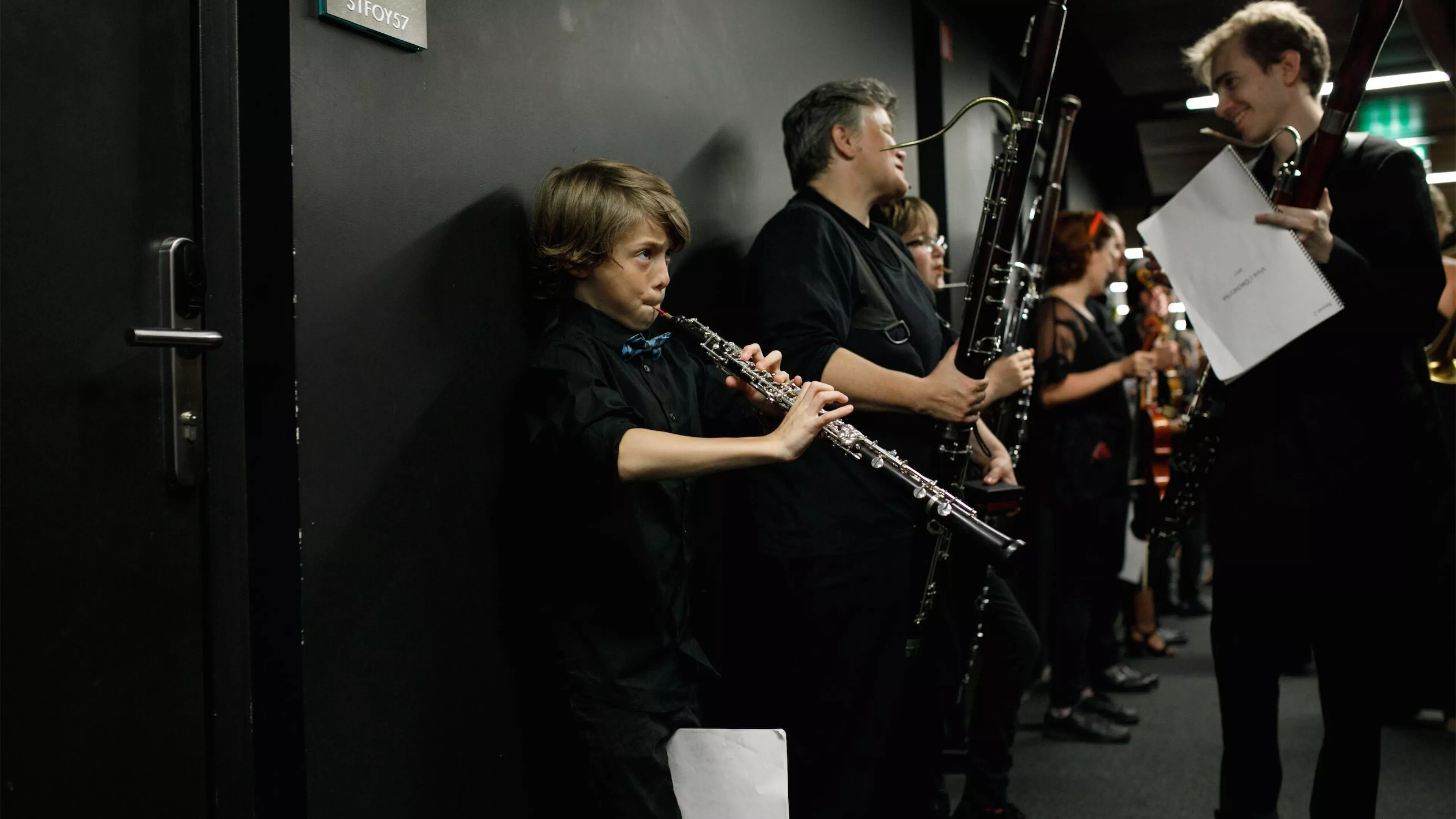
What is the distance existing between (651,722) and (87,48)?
117 cm

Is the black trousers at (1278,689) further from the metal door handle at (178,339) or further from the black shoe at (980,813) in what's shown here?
the metal door handle at (178,339)

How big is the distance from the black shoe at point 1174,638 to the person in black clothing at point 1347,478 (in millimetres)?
3065

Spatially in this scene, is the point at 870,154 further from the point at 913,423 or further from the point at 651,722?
the point at 651,722

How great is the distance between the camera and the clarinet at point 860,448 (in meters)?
1.82

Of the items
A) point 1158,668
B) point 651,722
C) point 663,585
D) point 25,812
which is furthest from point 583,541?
point 1158,668

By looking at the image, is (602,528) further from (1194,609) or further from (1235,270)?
(1194,609)

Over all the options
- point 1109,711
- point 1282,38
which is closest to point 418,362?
point 1282,38

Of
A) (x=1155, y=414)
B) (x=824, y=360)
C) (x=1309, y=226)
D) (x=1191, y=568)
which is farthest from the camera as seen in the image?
(x=1191, y=568)

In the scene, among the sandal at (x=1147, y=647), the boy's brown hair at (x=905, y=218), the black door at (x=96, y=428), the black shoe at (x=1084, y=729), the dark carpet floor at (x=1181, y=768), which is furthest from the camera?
Result: the sandal at (x=1147, y=647)

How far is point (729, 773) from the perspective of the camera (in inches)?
66.7

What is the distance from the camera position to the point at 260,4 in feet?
4.76

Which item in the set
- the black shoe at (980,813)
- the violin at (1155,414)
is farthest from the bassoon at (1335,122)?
the violin at (1155,414)

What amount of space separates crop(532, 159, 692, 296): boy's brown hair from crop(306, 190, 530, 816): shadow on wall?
67mm

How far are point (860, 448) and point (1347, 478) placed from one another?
92 centimetres
